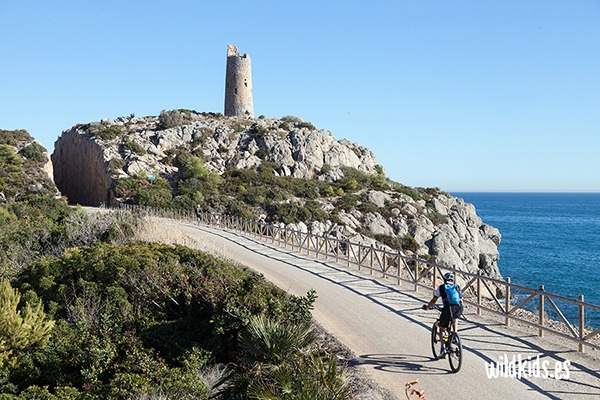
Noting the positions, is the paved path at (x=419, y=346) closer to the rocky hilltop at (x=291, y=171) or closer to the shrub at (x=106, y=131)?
the rocky hilltop at (x=291, y=171)

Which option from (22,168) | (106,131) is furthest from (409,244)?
(106,131)

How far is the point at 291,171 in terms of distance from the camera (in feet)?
188

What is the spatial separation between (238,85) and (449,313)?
6417cm

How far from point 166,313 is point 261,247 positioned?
13.2 meters

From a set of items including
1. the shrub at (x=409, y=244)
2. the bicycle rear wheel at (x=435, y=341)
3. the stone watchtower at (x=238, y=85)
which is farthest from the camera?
the stone watchtower at (x=238, y=85)

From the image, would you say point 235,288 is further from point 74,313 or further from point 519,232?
point 519,232

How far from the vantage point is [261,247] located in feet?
83.8

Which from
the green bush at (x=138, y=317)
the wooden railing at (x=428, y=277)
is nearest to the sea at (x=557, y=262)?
the wooden railing at (x=428, y=277)

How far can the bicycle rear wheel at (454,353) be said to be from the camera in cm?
887

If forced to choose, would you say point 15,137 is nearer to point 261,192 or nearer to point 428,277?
point 261,192

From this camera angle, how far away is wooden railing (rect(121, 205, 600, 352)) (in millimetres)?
10383

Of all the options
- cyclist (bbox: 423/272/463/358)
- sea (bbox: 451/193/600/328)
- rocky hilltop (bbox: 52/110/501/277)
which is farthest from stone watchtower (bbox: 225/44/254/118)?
cyclist (bbox: 423/272/463/358)

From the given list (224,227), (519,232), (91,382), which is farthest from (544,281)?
(519,232)
